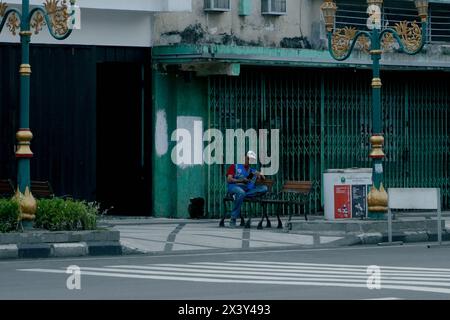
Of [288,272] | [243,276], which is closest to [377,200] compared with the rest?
[288,272]

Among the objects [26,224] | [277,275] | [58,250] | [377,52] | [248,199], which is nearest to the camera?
[277,275]

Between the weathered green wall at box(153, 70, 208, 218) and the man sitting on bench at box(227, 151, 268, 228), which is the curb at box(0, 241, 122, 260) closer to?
the man sitting on bench at box(227, 151, 268, 228)

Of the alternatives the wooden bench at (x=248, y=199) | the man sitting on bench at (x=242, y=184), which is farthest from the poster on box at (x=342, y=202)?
the man sitting on bench at (x=242, y=184)

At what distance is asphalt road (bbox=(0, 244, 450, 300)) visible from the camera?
17.9 m

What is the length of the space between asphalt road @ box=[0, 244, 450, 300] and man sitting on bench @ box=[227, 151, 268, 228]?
4.96 meters

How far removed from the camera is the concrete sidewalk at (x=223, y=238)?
2731 centimetres

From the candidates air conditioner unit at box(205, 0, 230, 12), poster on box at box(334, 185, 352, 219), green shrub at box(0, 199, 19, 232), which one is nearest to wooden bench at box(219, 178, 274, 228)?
poster on box at box(334, 185, 352, 219)

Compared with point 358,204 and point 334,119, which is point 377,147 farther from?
point 334,119

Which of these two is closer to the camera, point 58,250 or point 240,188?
point 58,250

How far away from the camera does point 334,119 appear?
3738 centimetres

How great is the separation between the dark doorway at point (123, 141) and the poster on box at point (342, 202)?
17.8ft

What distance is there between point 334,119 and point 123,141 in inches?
214

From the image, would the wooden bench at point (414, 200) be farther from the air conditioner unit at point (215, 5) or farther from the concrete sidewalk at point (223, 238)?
the air conditioner unit at point (215, 5)
